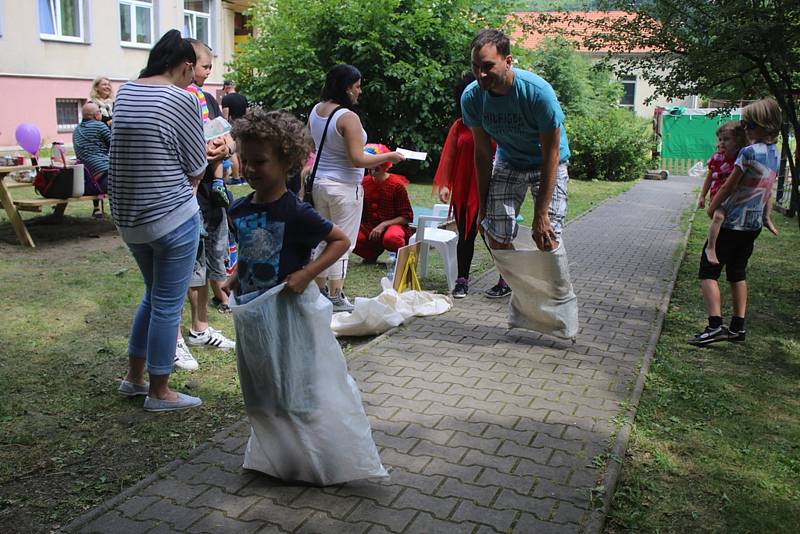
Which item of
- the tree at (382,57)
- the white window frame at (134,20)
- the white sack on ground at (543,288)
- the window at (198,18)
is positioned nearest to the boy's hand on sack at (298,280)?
the white sack on ground at (543,288)

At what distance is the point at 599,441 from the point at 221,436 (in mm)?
1912

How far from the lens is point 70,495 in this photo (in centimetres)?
338

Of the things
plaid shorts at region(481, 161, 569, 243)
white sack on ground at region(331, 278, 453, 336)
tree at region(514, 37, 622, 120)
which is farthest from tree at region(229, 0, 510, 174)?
tree at region(514, 37, 622, 120)

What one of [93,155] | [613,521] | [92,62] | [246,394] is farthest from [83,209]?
[92,62]

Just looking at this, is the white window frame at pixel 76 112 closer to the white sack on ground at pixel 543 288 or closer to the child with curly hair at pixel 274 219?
the white sack on ground at pixel 543 288

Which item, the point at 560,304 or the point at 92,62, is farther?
the point at 92,62

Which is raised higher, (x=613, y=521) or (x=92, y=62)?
(x=92, y=62)

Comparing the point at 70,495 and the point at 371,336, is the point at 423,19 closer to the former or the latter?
the point at 371,336

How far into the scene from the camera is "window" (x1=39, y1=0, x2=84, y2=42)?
20.8 m

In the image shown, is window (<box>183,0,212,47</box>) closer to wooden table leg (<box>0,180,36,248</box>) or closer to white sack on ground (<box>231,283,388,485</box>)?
wooden table leg (<box>0,180,36,248</box>)

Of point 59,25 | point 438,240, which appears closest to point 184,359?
point 438,240

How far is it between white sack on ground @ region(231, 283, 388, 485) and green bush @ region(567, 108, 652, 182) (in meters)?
18.5

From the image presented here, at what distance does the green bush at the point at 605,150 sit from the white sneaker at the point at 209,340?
16.8m

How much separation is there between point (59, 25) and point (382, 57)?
10711mm
